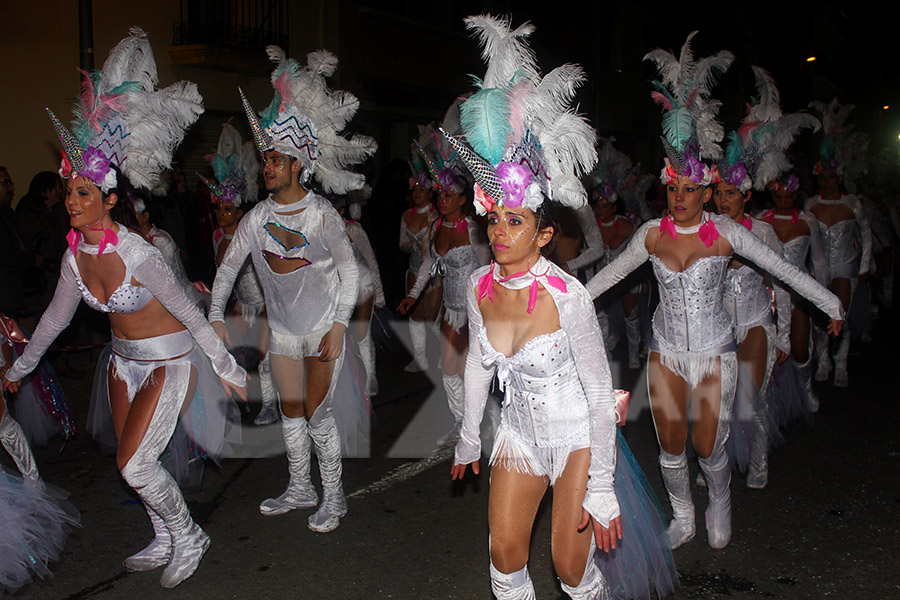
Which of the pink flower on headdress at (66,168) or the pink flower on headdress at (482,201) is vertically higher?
the pink flower on headdress at (66,168)

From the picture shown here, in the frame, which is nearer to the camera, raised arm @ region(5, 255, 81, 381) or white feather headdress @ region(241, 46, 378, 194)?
raised arm @ region(5, 255, 81, 381)

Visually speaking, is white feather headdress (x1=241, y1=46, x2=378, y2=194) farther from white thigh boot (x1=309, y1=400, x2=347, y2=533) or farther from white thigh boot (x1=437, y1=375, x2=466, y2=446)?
white thigh boot (x1=437, y1=375, x2=466, y2=446)

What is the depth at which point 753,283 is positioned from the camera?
5473mm

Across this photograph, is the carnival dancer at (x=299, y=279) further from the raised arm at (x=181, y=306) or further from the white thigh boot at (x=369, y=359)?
the white thigh boot at (x=369, y=359)

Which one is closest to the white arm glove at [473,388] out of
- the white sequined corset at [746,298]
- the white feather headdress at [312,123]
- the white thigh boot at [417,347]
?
the white feather headdress at [312,123]

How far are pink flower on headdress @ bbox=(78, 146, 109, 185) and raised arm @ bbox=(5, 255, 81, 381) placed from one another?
1.36 ft

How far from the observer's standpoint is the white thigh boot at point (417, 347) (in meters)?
9.30

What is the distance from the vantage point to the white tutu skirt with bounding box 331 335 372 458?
555 cm

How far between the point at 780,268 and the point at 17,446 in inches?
178

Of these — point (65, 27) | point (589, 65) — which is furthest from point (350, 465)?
point (589, 65)

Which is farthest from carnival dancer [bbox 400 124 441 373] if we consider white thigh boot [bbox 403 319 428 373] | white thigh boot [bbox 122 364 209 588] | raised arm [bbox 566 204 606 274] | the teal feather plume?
the teal feather plume

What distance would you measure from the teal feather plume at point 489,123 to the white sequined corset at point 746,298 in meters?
2.74

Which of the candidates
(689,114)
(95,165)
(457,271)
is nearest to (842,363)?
(457,271)

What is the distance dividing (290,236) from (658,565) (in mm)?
2732
